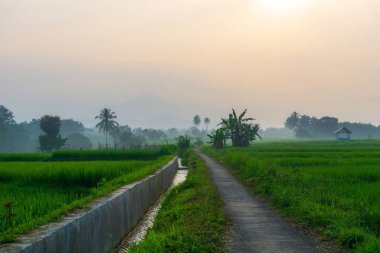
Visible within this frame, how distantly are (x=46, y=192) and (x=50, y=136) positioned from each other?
186ft

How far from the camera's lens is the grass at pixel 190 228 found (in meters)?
6.33

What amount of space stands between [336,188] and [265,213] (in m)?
2.79

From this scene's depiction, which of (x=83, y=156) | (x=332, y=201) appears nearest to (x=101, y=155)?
(x=83, y=156)

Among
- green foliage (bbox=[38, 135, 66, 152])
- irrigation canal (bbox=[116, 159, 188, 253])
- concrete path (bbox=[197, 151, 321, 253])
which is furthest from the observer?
green foliage (bbox=[38, 135, 66, 152])

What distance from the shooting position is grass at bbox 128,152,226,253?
6332 millimetres

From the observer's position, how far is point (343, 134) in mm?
86812

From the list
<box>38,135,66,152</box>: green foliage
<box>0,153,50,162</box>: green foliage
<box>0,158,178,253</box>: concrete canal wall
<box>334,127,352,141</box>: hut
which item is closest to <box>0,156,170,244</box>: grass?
<box>0,158,178,253</box>: concrete canal wall

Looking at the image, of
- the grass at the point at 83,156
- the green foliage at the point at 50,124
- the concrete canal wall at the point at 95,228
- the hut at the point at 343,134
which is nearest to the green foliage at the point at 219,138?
the grass at the point at 83,156

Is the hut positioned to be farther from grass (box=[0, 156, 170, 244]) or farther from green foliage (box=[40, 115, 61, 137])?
grass (box=[0, 156, 170, 244])

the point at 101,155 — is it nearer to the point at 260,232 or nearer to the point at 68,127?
the point at 260,232

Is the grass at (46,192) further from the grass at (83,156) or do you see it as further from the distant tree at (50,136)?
the distant tree at (50,136)

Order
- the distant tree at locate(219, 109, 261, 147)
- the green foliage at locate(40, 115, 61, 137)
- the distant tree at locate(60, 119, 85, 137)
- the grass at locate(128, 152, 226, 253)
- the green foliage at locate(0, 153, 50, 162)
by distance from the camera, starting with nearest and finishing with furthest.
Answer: the grass at locate(128, 152, 226, 253) → the green foliage at locate(0, 153, 50, 162) → the distant tree at locate(219, 109, 261, 147) → the green foliage at locate(40, 115, 61, 137) → the distant tree at locate(60, 119, 85, 137)

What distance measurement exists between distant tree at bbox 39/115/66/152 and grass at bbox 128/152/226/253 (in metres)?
54.8

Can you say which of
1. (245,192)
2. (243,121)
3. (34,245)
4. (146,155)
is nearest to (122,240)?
(34,245)
